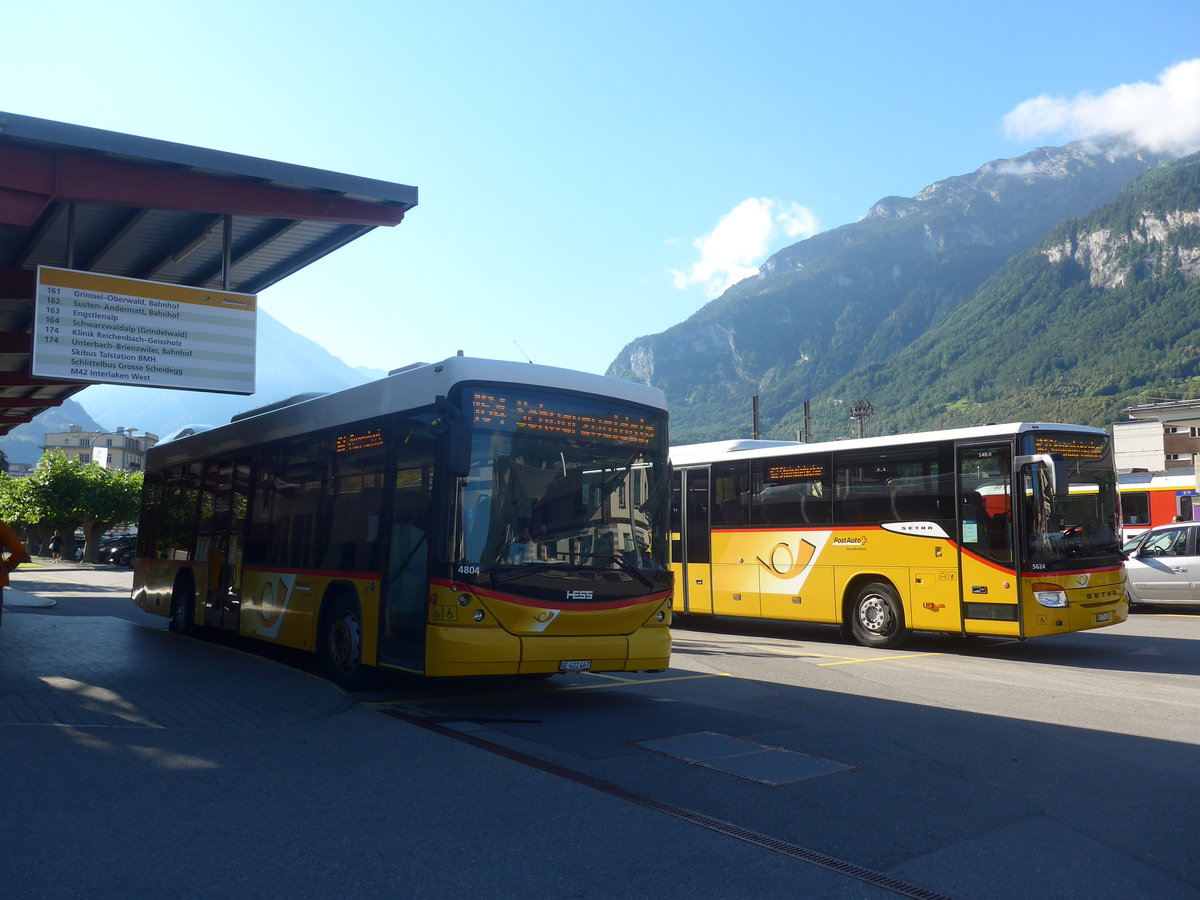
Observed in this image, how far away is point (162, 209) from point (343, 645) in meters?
5.21

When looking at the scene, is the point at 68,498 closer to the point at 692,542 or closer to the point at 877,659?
the point at 692,542

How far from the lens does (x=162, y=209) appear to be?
36.0 ft

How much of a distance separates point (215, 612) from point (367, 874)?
9650 millimetres

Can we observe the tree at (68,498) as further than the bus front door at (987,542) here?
Yes

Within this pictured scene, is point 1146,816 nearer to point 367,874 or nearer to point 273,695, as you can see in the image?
point 367,874

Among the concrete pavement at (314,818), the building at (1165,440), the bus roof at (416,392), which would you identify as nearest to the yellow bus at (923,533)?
the bus roof at (416,392)

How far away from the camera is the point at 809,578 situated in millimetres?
15227

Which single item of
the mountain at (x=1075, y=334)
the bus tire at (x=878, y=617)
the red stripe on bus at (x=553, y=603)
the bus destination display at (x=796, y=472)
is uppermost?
the mountain at (x=1075, y=334)

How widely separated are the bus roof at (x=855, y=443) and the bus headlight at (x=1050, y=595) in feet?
6.43

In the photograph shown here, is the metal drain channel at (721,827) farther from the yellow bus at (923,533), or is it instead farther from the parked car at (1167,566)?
the parked car at (1167,566)

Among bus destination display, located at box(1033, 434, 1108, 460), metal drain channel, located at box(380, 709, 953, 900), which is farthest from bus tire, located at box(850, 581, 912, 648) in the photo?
metal drain channel, located at box(380, 709, 953, 900)

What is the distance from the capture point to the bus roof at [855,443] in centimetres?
1300

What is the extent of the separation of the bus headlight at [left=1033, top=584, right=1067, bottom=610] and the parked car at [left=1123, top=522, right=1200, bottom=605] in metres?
7.58

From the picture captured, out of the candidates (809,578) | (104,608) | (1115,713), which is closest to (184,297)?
(809,578)
